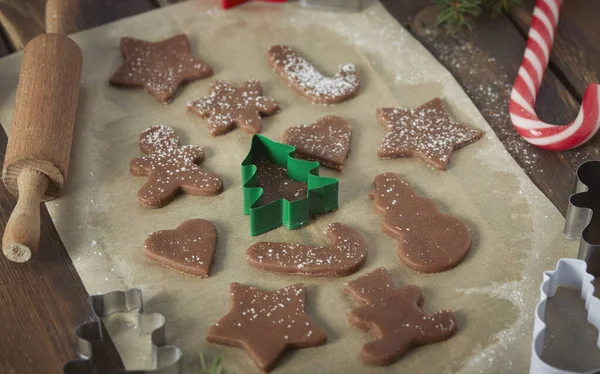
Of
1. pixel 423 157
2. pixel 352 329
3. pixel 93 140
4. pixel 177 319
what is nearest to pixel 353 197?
pixel 423 157

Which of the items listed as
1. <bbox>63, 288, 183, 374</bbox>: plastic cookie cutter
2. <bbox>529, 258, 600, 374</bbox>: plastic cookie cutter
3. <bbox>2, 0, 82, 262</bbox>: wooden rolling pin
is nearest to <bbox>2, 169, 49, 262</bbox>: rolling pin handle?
<bbox>2, 0, 82, 262</bbox>: wooden rolling pin

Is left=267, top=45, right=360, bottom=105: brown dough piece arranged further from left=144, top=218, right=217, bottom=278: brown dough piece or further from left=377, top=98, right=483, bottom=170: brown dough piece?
left=144, top=218, right=217, bottom=278: brown dough piece

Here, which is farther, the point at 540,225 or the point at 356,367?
the point at 540,225

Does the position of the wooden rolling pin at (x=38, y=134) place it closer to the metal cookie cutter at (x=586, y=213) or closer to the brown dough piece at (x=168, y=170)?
the brown dough piece at (x=168, y=170)

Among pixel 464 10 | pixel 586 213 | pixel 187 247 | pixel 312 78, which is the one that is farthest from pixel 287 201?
pixel 464 10

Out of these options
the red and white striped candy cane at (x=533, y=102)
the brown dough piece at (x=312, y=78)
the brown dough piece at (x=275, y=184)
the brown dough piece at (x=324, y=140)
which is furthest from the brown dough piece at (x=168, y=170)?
the red and white striped candy cane at (x=533, y=102)

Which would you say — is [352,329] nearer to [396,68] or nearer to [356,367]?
[356,367]

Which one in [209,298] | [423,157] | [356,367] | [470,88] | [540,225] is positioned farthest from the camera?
[470,88]
